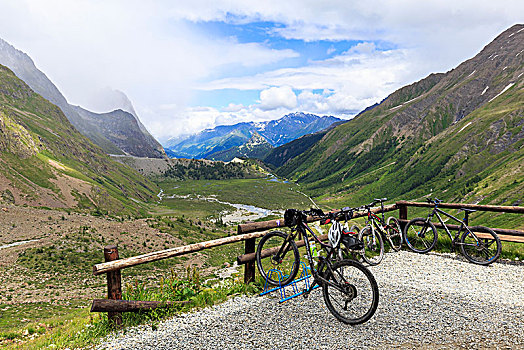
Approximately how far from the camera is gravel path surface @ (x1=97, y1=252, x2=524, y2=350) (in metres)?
6.18

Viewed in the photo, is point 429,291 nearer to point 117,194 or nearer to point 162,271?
point 162,271

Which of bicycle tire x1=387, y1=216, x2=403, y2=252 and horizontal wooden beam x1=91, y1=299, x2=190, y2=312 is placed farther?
bicycle tire x1=387, y1=216, x2=403, y2=252

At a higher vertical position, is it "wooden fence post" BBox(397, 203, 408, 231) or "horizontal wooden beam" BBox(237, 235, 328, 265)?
"wooden fence post" BBox(397, 203, 408, 231)

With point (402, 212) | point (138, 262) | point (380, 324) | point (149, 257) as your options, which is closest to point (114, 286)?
point (138, 262)

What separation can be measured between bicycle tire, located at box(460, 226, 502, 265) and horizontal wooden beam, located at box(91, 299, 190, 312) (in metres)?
10.3

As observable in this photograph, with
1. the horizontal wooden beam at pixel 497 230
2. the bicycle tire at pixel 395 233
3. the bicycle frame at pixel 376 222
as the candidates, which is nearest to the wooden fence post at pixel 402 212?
the bicycle tire at pixel 395 233

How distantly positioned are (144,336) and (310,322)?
12.3 ft

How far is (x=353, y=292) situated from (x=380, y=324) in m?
0.91

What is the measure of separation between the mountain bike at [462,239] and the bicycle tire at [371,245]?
1822 mm

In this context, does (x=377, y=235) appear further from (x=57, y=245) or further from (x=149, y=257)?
(x=57, y=245)

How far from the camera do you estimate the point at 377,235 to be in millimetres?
11648

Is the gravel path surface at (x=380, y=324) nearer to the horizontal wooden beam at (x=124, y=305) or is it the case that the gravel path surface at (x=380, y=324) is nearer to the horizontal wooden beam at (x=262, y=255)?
the horizontal wooden beam at (x=124, y=305)

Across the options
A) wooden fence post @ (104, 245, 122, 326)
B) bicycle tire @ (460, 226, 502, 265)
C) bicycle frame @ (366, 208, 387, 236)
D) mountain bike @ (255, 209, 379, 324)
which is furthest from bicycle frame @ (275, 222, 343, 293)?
bicycle tire @ (460, 226, 502, 265)

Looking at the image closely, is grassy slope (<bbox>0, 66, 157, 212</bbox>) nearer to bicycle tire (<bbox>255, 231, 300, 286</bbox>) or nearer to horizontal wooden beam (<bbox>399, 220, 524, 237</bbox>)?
bicycle tire (<bbox>255, 231, 300, 286</bbox>)
